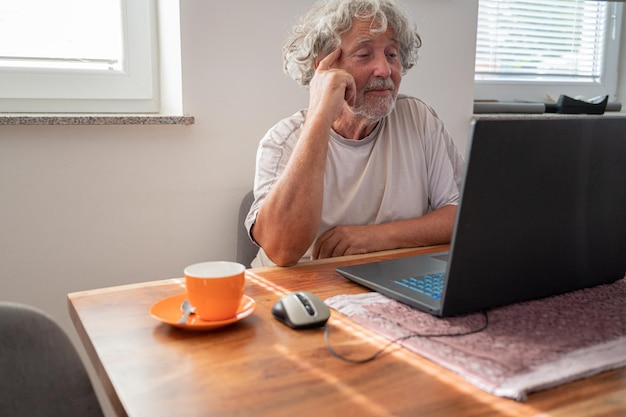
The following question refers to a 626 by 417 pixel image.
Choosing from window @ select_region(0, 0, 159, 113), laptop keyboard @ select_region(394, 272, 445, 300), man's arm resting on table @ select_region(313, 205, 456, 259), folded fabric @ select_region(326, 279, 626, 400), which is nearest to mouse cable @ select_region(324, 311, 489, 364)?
folded fabric @ select_region(326, 279, 626, 400)

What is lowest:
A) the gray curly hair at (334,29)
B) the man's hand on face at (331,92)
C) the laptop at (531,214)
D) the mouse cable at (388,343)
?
the mouse cable at (388,343)

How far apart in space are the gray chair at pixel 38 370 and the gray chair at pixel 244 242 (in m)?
0.93

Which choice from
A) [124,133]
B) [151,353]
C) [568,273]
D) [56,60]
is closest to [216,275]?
[151,353]

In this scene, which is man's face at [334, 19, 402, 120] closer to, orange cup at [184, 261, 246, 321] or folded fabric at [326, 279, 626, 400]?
folded fabric at [326, 279, 626, 400]

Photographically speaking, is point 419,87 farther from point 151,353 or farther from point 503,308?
point 151,353

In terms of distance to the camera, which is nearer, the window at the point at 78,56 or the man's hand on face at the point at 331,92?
the man's hand on face at the point at 331,92

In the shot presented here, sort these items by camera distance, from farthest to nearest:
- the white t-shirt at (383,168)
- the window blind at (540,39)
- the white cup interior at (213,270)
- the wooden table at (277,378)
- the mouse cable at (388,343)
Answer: the window blind at (540,39) → the white t-shirt at (383,168) → the white cup interior at (213,270) → the mouse cable at (388,343) → the wooden table at (277,378)

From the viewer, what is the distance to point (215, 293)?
2.81ft

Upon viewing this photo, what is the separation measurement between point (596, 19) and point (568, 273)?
2.56 m

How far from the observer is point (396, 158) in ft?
5.40

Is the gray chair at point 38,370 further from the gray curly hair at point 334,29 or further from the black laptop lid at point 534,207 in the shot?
the gray curly hair at point 334,29

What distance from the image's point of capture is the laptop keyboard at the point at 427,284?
0.96 meters

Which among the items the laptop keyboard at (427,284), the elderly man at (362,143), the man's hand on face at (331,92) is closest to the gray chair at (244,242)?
the elderly man at (362,143)

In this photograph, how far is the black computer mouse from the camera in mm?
865
